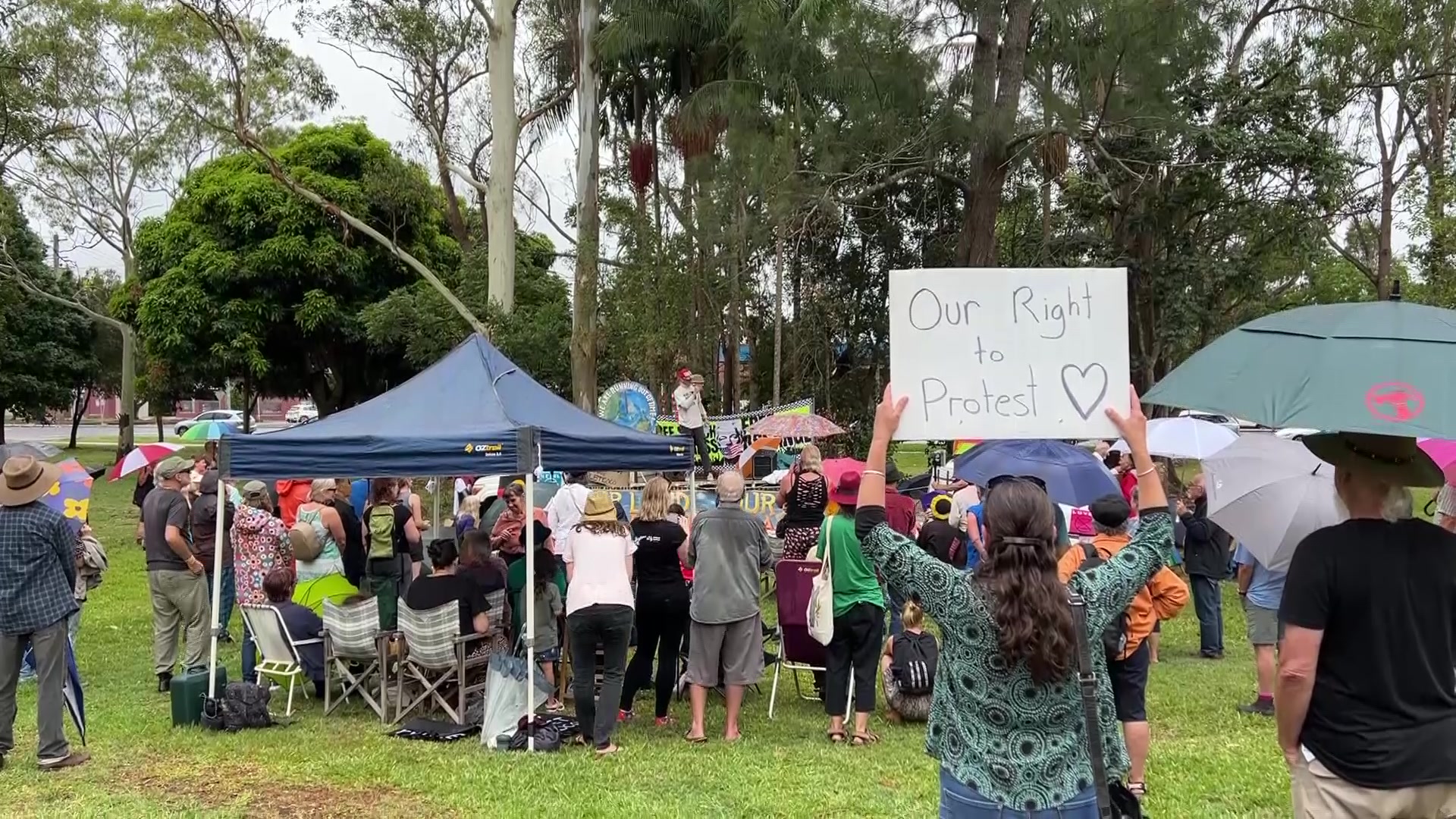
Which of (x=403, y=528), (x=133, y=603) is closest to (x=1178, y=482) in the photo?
(x=403, y=528)

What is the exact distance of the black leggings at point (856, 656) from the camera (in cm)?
637

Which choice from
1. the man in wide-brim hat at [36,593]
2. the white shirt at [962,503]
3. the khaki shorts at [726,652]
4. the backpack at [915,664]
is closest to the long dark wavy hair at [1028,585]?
the khaki shorts at [726,652]

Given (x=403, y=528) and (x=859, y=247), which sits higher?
(x=859, y=247)

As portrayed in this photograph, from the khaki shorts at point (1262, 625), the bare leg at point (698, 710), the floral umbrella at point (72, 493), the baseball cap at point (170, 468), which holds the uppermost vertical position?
the baseball cap at point (170, 468)

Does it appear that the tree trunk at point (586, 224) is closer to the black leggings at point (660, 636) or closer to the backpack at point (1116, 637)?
the black leggings at point (660, 636)

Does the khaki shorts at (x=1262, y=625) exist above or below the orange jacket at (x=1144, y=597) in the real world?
below

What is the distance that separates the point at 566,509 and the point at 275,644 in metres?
2.60

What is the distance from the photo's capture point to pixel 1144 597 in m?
4.83

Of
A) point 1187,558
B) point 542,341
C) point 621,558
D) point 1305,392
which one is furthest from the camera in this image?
point 542,341

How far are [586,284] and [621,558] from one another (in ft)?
41.9

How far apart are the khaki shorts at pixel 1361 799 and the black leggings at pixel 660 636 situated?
14.7 ft

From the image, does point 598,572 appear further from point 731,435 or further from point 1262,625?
point 731,435

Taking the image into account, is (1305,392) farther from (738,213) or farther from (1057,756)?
(738,213)

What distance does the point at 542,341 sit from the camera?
20.0 metres
